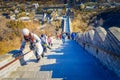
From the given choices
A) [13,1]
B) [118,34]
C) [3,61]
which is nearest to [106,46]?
[118,34]

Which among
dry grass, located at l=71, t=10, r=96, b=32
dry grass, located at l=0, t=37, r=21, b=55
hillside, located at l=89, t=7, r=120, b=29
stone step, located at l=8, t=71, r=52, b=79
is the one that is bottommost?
dry grass, located at l=71, t=10, r=96, b=32

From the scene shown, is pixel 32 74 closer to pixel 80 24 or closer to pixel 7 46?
pixel 7 46

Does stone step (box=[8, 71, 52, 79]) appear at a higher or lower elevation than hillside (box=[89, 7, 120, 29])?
higher


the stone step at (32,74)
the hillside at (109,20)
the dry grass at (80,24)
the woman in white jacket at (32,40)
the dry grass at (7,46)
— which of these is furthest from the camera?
the dry grass at (80,24)

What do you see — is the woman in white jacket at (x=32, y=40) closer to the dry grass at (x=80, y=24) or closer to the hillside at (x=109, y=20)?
the hillside at (x=109, y=20)

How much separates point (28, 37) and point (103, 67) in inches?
124

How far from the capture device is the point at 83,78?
31.7 ft

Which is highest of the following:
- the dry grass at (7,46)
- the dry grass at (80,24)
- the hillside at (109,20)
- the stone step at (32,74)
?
the stone step at (32,74)

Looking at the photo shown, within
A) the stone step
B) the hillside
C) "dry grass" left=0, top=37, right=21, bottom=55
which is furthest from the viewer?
the hillside

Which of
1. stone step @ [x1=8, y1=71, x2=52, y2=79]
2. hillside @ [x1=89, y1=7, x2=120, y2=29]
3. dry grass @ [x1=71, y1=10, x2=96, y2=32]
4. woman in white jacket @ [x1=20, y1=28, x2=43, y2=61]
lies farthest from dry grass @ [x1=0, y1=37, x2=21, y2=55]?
dry grass @ [x1=71, y1=10, x2=96, y2=32]

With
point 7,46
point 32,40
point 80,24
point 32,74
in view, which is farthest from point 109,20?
point 32,74

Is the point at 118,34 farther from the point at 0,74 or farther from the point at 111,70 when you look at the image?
the point at 0,74

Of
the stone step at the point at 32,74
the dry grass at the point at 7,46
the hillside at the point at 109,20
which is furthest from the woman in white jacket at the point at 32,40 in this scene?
the hillside at the point at 109,20

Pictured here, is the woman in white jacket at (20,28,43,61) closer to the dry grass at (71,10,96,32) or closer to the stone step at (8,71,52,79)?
the stone step at (8,71,52,79)
